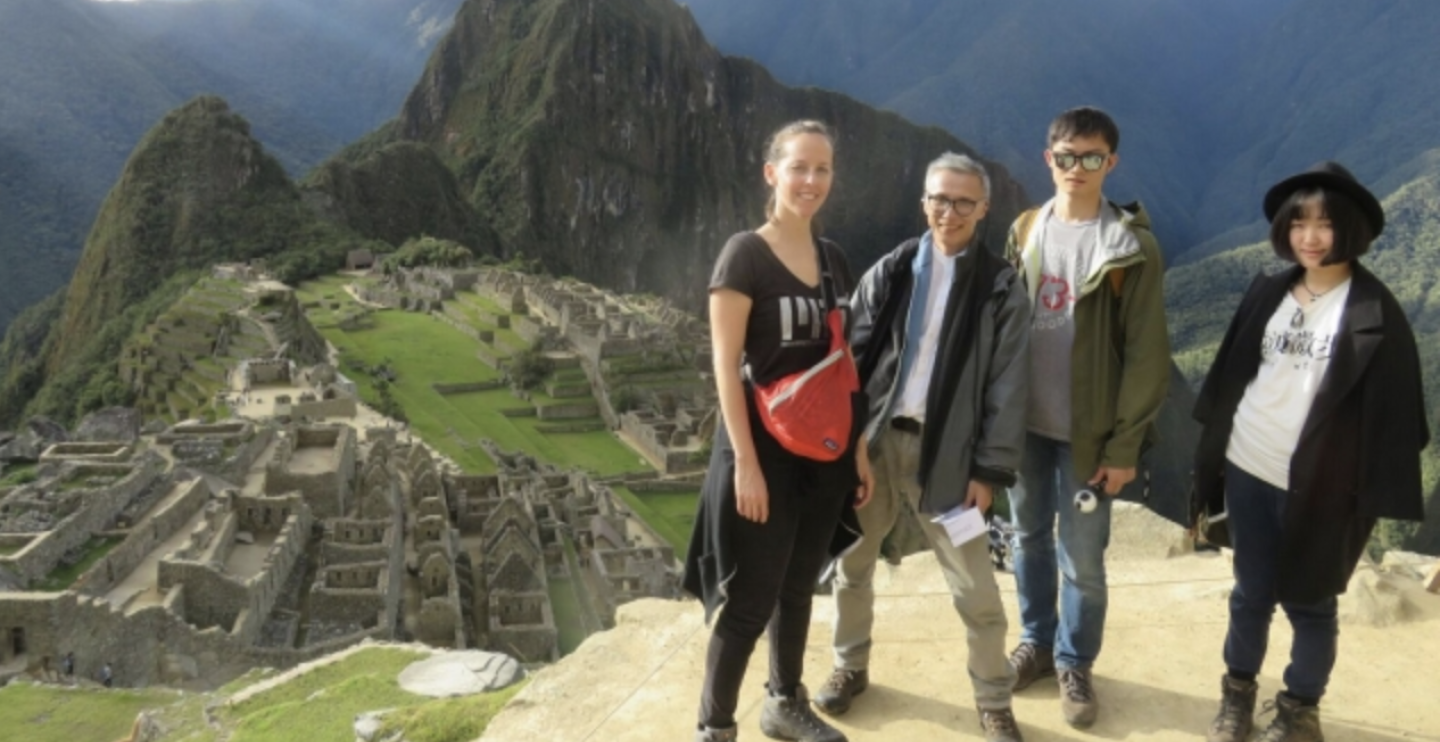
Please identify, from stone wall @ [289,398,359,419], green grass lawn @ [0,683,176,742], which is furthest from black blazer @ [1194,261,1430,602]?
stone wall @ [289,398,359,419]

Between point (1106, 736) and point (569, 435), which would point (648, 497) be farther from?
point (1106, 736)

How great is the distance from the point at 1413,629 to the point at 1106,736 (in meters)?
1.68

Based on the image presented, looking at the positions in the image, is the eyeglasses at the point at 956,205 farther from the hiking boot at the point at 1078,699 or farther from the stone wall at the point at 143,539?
the stone wall at the point at 143,539

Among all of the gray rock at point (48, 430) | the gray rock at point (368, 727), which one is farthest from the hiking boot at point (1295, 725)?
the gray rock at point (48, 430)

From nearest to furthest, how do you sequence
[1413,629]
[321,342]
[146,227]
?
[1413,629] < [321,342] < [146,227]

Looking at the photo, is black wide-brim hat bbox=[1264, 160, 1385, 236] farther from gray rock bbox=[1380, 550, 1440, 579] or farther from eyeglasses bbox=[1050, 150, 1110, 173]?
gray rock bbox=[1380, 550, 1440, 579]

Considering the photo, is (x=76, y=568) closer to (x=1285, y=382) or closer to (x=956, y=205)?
(x=956, y=205)

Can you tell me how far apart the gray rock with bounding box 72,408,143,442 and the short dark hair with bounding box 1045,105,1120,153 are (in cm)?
1996

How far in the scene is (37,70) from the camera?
3420 inches

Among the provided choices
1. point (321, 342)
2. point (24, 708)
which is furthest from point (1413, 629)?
point (321, 342)

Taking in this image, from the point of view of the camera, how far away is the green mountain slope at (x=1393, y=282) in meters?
33.8

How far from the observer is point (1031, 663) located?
4.08m

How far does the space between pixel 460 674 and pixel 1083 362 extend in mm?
3268

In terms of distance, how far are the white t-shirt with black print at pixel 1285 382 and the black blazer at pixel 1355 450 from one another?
4 cm
